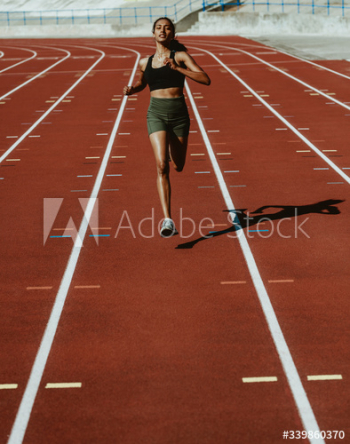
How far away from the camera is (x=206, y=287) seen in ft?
18.8

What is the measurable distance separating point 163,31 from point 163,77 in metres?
0.39

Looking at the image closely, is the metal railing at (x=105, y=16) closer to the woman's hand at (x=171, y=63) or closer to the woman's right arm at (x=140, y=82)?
the woman's right arm at (x=140, y=82)

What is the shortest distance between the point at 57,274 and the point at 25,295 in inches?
19.9

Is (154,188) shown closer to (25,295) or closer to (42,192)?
(42,192)

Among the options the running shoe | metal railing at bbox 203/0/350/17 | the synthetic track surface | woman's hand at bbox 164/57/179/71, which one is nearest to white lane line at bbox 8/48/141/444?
the synthetic track surface

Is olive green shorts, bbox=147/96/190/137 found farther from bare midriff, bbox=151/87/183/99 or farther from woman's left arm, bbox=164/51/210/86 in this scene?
Result: woman's left arm, bbox=164/51/210/86

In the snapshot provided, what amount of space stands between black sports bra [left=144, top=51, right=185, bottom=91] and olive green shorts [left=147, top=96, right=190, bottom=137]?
0.13m

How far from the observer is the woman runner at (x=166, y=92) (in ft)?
20.9

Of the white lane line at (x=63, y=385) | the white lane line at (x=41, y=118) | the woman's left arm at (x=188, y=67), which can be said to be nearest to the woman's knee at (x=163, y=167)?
the woman's left arm at (x=188, y=67)

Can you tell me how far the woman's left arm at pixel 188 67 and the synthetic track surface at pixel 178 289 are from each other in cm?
152

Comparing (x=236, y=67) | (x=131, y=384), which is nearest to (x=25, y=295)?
(x=131, y=384)

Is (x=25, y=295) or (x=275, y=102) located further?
(x=275, y=102)

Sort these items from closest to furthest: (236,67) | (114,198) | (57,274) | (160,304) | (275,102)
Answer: (160,304) < (57,274) < (114,198) < (275,102) < (236,67)

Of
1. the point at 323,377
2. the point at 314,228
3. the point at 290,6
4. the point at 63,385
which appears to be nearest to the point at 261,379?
the point at 323,377
